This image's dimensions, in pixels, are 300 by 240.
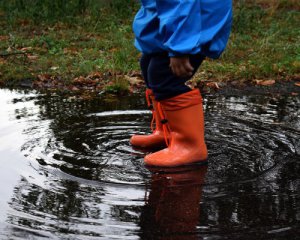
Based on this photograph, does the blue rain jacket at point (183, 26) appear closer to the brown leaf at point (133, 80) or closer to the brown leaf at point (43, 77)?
the brown leaf at point (133, 80)

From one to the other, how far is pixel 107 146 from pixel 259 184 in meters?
1.13

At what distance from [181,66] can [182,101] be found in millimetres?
287

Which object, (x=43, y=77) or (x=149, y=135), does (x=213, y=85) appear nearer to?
(x=43, y=77)

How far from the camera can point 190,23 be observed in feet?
11.3

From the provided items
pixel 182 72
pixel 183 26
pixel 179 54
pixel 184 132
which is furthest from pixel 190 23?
pixel 184 132

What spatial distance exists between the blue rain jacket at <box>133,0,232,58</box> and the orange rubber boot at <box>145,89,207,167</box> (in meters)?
0.31

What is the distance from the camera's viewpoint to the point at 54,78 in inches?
253

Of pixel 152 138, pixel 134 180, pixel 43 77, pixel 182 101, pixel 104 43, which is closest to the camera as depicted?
pixel 134 180

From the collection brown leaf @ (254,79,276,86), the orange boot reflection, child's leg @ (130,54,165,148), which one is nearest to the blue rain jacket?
child's leg @ (130,54,165,148)

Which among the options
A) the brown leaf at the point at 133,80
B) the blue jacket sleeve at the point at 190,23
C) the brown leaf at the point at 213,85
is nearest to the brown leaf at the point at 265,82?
the brown leaf at the point at 213,85

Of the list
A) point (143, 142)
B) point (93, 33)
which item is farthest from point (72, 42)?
point (143, 142)

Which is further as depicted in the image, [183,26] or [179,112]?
[179,112]

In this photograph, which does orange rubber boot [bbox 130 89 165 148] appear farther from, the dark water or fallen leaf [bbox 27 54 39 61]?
fallen leaf [bbox 27 54 39 61]

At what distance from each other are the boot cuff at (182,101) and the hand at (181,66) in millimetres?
203
